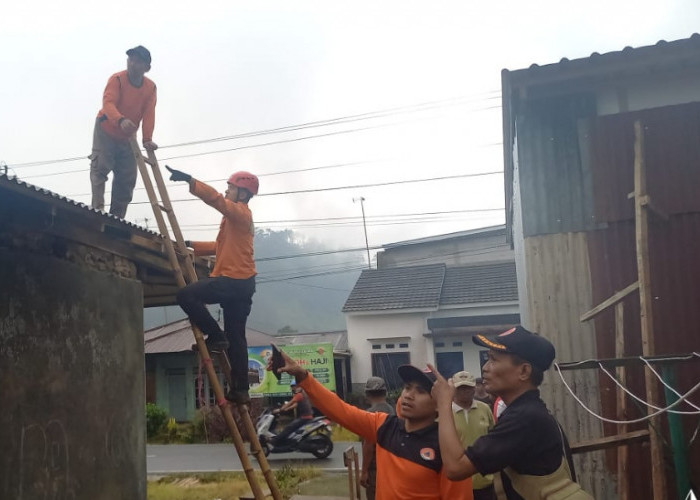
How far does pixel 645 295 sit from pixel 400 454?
343 cm

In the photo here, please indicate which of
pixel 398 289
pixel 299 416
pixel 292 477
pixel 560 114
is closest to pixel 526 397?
pixel 560 114

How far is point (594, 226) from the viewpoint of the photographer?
6359mm

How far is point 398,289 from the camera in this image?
24.7 metres

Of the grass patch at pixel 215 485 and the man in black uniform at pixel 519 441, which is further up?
the man in black uniform at pixel 519 441

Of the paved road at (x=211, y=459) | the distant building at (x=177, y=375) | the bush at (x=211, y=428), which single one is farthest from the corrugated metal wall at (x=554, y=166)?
the distant building at (x=177, y=375)

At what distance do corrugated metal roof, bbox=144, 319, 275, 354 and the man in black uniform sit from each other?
19.9 m

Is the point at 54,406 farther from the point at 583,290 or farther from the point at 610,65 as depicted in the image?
the point at 610,65

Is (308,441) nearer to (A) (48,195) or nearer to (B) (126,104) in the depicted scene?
(B) (126,104)

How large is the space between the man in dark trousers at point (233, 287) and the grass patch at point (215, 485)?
5.42 m

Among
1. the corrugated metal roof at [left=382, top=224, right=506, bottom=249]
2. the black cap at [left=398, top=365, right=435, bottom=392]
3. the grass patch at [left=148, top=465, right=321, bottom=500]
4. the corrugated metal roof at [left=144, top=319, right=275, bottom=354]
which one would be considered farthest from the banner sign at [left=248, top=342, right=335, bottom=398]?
the black cap at [left=398, top=365, right=435, bottom=392]

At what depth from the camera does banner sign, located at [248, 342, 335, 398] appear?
19.8 m

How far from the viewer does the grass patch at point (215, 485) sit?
393 inches

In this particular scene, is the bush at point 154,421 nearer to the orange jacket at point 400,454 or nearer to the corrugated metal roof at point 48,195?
the corrugated metal roof at point 48,195

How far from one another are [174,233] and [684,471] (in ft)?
13.9
